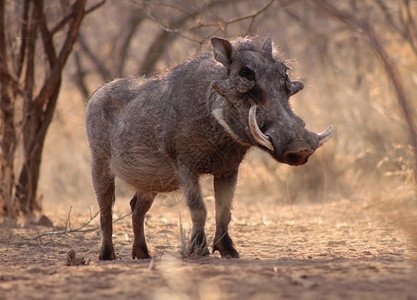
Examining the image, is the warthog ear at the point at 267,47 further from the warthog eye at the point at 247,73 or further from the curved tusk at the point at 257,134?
the curved tusk at the point at 257,134

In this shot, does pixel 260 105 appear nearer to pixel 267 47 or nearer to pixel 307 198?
pixel 267 47

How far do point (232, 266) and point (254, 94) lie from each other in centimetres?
117

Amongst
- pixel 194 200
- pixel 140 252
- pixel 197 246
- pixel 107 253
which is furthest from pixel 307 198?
pixel 197 246

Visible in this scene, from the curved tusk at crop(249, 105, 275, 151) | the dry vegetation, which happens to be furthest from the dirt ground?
the curved tusk at crop(249, 105, 275, 151)

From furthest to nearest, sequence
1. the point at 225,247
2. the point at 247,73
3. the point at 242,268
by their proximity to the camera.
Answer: the point at 225,247
the point at 247,73
the point at 242,268

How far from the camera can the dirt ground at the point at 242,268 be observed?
271 cm

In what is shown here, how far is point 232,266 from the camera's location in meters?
3.32

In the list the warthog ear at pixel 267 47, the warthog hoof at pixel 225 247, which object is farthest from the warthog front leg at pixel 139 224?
the warthog ear at pixel 267 47

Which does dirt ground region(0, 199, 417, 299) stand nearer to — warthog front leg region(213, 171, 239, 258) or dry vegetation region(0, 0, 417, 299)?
dry vegetation region(0, 0, 417, 299)

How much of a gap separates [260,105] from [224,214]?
0.84 metres

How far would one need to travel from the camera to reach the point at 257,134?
3697 mm

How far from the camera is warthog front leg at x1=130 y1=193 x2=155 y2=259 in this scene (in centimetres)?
479

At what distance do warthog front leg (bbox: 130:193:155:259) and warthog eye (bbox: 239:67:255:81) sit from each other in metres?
1.43

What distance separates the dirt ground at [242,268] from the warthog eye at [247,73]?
1.01 meters
